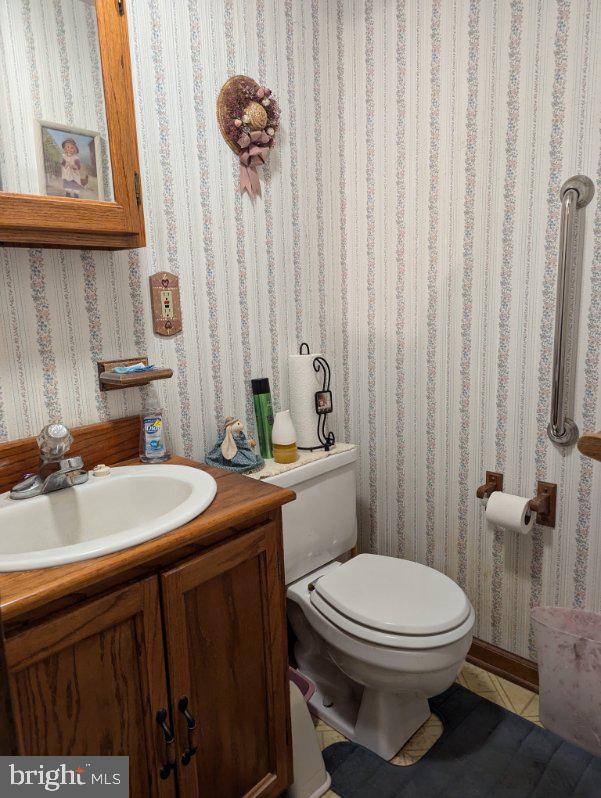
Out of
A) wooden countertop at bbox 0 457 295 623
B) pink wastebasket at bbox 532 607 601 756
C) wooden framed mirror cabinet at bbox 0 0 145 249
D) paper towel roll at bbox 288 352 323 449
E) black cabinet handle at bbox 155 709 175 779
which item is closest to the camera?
wooden countertop at bbox 0 457 295 623

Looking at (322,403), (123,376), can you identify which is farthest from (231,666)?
(322,403)

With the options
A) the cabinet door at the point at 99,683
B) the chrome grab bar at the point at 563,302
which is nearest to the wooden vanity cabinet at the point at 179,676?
the cabinet door at the point at 99,683

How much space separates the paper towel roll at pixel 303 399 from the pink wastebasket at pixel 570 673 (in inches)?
33.3

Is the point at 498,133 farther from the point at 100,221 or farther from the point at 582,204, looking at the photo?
the point at 100,221

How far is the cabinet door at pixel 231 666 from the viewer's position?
981 millimetres

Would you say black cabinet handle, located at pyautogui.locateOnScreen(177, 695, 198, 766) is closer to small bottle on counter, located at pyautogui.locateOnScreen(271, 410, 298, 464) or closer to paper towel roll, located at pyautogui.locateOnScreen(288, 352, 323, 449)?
small bottle on counter, located at pyautogui.locateOnScreen(271, 410, 298, 464)

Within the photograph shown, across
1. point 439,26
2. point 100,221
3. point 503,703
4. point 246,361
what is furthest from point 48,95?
point 503,703

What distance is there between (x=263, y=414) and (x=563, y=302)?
3.04 feet

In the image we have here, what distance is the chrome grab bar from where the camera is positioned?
136cm

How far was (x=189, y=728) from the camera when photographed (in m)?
0.98

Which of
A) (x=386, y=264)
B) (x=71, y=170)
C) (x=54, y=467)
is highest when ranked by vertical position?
(x=71, y=170)

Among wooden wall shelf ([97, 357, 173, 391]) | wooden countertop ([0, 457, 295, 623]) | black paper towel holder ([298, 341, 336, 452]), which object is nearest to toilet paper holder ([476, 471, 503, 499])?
black paper towel holder ([298, 341, 336, 452])

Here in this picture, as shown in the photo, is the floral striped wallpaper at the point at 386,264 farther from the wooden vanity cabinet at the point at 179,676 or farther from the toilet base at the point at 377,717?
the wooden vanity cabinet at the point at 179,676

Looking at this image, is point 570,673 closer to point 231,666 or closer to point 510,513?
point 510,513
